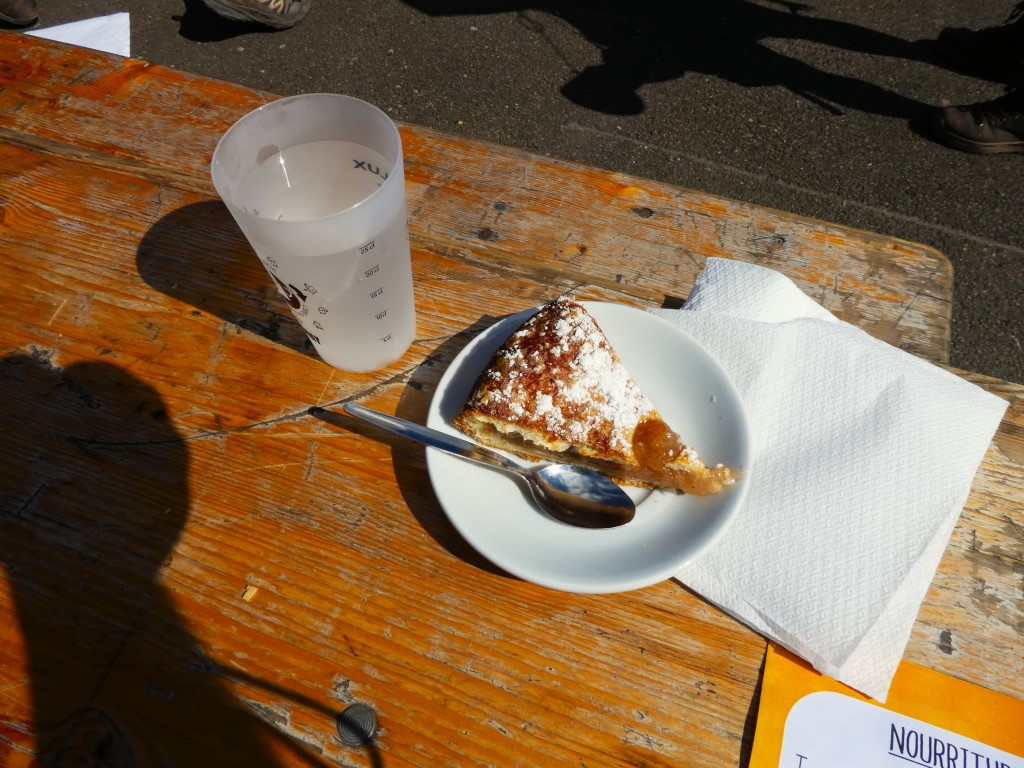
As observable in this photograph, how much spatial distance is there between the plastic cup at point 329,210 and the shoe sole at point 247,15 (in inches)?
113

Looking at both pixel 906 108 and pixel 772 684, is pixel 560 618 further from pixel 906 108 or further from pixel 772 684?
pixel 906 108

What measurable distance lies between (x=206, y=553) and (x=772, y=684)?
906mm

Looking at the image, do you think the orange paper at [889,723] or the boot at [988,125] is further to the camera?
the boot at [988,125]

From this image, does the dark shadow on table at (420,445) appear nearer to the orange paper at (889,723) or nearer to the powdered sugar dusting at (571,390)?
the powdered sugar dusting at (571,390)

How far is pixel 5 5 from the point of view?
335 centimetres

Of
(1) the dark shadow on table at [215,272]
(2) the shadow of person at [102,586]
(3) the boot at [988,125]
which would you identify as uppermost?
(3) the boot at [988,125]

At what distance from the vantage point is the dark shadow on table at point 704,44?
10.7ft

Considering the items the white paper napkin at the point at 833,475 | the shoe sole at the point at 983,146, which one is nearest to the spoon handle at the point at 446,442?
the white paper napkin at the point at 833,475

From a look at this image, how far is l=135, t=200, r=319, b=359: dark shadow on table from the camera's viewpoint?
1271 mm

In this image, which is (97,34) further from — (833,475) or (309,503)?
(833,475)

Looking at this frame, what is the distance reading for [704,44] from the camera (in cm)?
350

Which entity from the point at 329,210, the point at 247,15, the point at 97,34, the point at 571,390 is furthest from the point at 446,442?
the point at 247,15

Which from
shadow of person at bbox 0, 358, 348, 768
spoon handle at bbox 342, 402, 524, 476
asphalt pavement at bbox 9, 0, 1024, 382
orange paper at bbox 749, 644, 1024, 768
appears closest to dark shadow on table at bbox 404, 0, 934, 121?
asphalt pavement at bbox 9, 0, 1024, 382

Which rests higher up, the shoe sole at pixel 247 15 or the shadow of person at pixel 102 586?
the shoe sole at pixel 247 15
